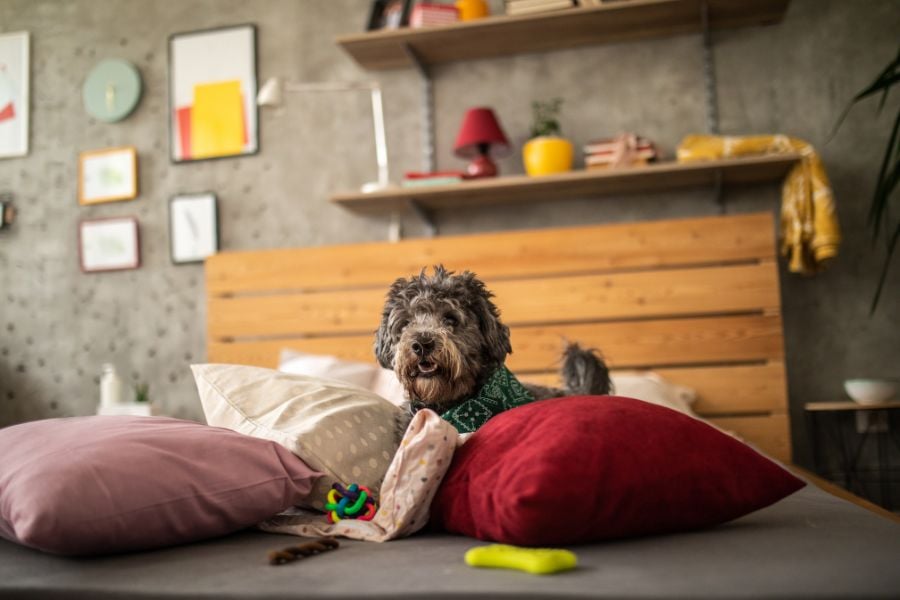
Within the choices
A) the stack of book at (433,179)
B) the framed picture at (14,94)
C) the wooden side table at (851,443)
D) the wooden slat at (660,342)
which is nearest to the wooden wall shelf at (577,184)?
the stack of book at (433,179)

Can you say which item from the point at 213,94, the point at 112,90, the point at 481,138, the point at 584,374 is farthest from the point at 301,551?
the point at 112,90

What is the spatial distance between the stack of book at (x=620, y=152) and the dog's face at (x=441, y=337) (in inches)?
65.9

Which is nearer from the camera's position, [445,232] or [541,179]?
[541,179]

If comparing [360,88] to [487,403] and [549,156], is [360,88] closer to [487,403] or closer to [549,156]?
[549,156]

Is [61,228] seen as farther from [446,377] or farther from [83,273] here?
[446,377]

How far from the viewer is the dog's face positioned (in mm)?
1676

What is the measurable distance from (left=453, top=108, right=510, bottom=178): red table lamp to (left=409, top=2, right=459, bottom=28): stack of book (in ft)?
1.31

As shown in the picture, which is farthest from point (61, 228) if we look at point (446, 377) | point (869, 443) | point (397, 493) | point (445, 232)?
point (869, 443)

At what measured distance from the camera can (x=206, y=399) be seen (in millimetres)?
1812

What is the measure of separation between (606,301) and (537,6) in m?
1.27

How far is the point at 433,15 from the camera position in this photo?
338 cm

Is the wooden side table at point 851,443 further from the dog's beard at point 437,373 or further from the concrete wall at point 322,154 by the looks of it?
the dog's beard at point 437,373

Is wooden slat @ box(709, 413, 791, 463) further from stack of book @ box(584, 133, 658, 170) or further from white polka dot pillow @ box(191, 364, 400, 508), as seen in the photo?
white polka dot pillow @ box(191, 364, 400, 508)

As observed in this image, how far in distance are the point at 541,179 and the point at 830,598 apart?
2.50m
